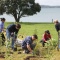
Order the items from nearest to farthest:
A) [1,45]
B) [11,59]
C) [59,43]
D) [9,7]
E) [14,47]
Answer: [11,59]
[1,45]
[14,47]
[59,43]
[9,7]

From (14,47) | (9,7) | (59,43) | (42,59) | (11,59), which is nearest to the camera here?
(11,59)

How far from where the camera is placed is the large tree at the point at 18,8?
188 ft

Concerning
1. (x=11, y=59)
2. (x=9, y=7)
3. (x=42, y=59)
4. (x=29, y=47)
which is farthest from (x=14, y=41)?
(x=9, y=7)

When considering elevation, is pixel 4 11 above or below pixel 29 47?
below

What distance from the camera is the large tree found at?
57.2m

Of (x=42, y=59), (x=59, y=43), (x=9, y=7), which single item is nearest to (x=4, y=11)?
(x=9, y=7)

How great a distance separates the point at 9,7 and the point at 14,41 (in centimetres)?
4472

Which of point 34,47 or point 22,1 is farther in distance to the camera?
point 22,1

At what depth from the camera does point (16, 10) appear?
58.2 metres

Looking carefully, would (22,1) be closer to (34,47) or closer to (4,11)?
(4,11)

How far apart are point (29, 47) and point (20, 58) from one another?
287 cm

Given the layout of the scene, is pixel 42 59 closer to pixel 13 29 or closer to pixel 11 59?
pixel 11 59

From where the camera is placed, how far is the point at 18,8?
5800cm

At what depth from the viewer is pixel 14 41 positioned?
12820 mm
